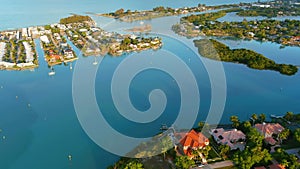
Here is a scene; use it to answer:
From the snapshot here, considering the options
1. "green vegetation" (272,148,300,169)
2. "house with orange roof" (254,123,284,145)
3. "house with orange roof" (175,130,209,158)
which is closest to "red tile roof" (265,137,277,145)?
"house with orange roof" (254,123,284,145)

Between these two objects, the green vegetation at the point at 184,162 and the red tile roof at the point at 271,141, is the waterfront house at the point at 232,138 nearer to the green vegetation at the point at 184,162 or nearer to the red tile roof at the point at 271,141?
the red tile roof at the point at 271,141

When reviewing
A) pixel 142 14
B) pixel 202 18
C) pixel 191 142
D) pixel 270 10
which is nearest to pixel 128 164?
pixel 191 142

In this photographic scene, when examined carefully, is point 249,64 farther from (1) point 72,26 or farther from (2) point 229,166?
(1) point 72,26

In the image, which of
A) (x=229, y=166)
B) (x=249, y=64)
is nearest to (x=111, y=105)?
(x=229, y=166)

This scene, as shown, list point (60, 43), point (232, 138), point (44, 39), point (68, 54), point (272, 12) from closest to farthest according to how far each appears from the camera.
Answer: point (232, 138), point (68, 54), point (60, 43), point (44, 39), point (272, 12)

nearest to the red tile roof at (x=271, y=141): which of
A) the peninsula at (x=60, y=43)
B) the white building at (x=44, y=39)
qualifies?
the peninsula at (x=60, y=43)

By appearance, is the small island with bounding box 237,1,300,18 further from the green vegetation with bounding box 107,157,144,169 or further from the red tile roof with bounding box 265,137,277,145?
the green vegetation with bounding box 107,157,144,169

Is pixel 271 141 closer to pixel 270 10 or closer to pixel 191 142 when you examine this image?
pixel 191 142

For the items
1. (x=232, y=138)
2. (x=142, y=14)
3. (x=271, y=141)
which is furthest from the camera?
(x=142, y=14)
